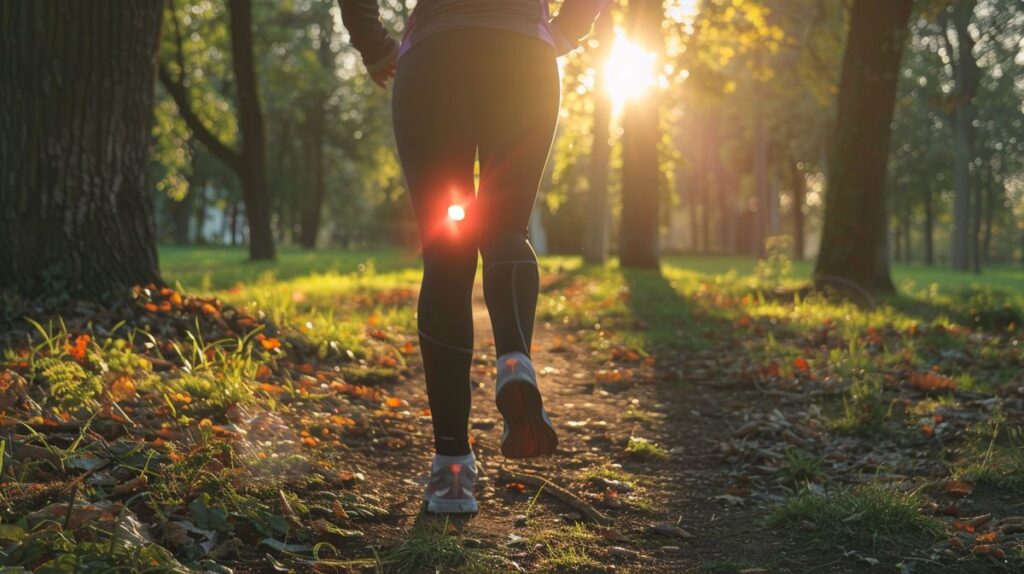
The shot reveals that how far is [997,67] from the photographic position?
3475 cm

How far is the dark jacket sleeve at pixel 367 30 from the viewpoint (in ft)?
8.64

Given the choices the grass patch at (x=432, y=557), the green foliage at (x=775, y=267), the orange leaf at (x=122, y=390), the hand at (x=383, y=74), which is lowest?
the grass patch at (x=432, y=557)

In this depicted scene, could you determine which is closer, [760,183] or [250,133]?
[250,133]

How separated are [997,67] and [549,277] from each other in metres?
29.3

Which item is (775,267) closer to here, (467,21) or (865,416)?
(865,416)

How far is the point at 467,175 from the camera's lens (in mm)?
2533

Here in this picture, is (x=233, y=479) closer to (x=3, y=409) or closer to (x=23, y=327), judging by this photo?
(x=3, y=409)

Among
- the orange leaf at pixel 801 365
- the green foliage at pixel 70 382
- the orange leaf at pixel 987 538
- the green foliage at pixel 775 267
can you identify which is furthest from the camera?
the green foliage at pixel 775 267

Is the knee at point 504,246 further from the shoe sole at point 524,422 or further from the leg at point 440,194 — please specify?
the shoe sole at point 524,422

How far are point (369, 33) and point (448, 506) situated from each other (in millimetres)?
1491

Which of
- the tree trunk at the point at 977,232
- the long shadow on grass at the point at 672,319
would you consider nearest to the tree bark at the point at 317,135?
the long shadow on grass at the point at 672,319

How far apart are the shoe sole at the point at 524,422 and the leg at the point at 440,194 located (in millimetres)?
265

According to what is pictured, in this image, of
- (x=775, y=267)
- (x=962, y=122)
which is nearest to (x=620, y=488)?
(x=775, y=267)

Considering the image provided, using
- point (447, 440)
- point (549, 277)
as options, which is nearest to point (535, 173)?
point (447, 440)
